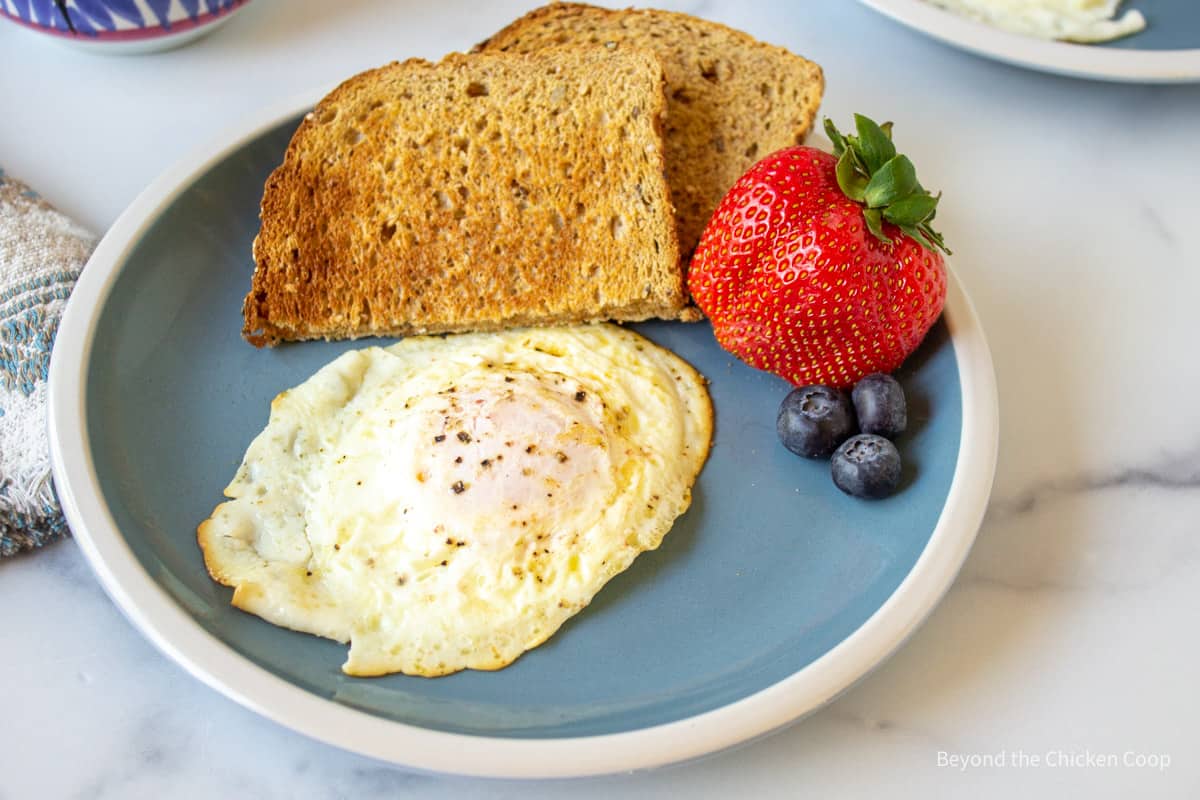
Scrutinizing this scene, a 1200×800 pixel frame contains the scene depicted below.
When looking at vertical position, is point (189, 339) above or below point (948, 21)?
below

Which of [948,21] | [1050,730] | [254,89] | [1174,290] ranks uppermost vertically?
[948,21]

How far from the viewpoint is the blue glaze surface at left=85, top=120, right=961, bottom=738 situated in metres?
1.80

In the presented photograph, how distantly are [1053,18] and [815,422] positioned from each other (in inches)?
55.9

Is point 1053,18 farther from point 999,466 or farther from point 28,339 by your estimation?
point 28,339

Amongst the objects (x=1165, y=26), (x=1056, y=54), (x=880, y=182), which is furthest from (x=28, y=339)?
(x=1165, y=26)

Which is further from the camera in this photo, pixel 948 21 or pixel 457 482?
pixel 948 21

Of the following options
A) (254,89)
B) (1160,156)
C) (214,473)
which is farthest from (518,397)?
(1160,156)

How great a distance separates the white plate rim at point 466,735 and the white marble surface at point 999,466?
0.44ft

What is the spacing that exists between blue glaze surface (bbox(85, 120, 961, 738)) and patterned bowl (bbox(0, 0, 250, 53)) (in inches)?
22.7

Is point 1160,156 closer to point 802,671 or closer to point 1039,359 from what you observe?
point 1039,359

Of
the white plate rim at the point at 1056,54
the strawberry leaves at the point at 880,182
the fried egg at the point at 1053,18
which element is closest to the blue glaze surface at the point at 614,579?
the strawberry leaves at the point at 880,182

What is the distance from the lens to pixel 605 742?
1652 mm

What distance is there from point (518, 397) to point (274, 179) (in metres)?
0.75

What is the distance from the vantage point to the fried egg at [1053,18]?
2746mm
